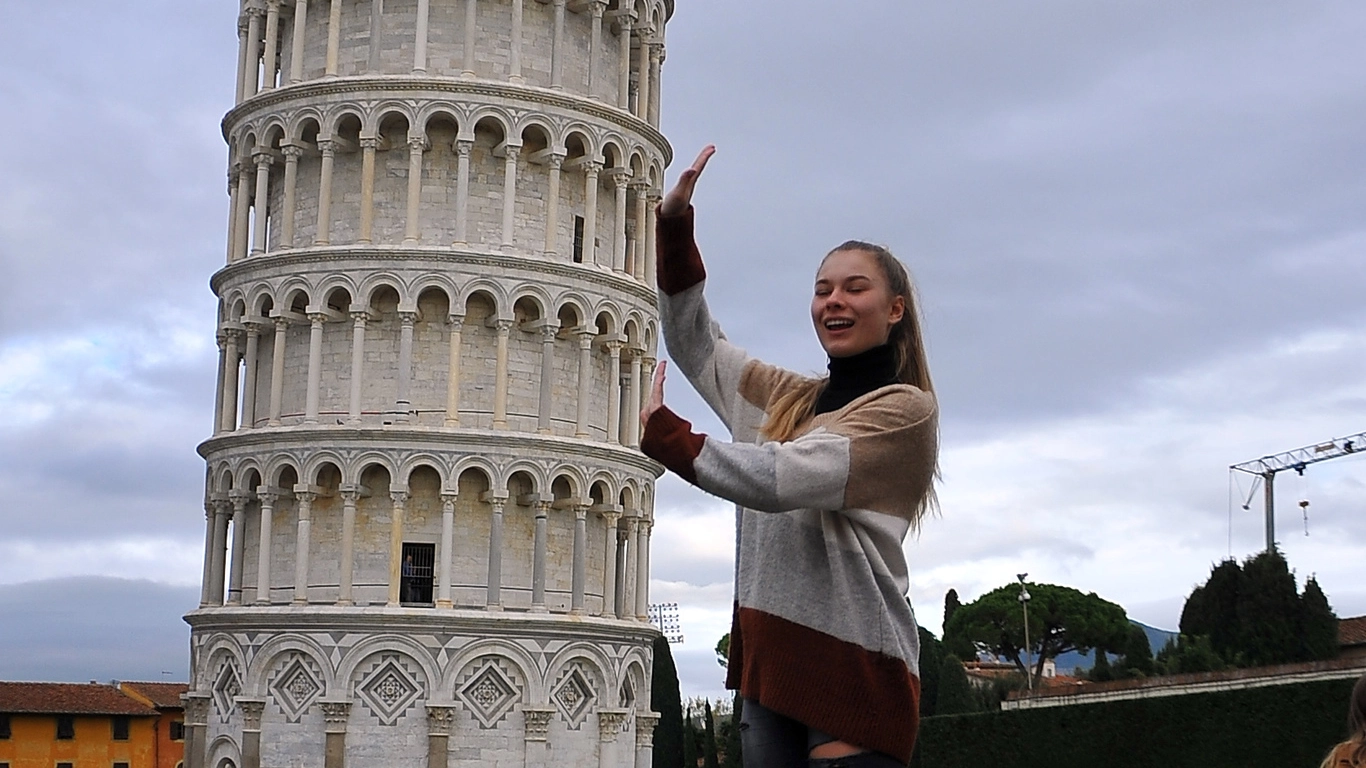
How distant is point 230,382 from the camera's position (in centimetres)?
3662

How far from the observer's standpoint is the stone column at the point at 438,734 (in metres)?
32.9

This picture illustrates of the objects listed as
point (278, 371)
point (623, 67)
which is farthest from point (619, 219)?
point (278, 371)

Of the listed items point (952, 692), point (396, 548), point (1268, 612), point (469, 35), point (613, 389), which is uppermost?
point (469, 35)

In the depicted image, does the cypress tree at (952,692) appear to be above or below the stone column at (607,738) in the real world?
above

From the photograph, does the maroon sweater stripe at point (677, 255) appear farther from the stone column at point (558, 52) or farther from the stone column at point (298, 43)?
the stone column at point (298, 43)

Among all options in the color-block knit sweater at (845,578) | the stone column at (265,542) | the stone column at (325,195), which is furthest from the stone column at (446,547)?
the color-block knit sweater at (845,578)

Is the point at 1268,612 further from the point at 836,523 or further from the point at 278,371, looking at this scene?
the point at 836,523

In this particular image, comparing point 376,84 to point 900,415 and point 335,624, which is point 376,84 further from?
point 900,415

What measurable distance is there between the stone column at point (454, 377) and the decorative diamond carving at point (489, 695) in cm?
502

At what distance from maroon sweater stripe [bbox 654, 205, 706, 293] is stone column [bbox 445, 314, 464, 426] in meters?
30.6

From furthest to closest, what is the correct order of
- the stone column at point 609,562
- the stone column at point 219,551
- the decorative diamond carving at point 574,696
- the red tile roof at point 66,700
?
the red tile roof at point 66,700, the stone column at point 219,551, the stone column at point 609,562, the decorative diamond carving at point 574,696

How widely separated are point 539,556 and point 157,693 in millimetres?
36623

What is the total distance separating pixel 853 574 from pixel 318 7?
3545 cm

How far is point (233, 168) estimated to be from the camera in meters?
37.4
